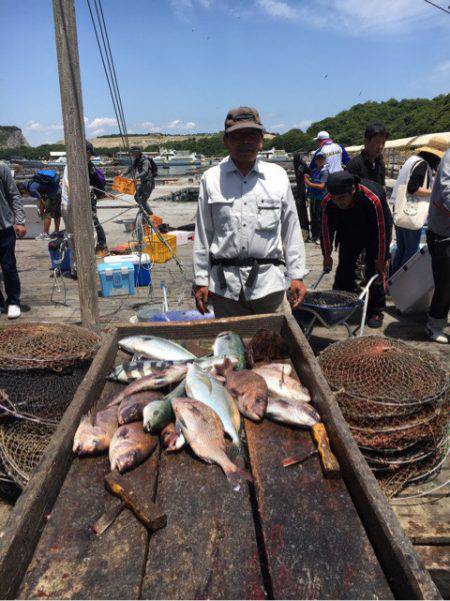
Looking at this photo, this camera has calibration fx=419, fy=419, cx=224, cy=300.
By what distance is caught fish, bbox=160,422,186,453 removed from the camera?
5.60 ft

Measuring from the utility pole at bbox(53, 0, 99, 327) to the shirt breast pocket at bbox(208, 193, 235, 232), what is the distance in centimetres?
165

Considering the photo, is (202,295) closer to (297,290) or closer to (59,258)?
(297,290)

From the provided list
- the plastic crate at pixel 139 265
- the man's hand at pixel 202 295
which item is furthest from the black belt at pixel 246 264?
the plastic crate at pixel 139 265

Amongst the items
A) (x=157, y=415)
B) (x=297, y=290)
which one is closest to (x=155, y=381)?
(x=157, y=415)

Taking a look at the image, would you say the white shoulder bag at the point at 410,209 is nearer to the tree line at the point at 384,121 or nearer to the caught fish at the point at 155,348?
the caught fish at the point at 155,348

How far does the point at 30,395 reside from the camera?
2777 millimetres

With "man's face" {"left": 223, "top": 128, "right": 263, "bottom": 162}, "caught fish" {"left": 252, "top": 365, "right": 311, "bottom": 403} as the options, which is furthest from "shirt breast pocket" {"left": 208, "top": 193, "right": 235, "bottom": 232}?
"caught fish" {"left": 252, "top": 365, "right": 311, "bottom": 403}

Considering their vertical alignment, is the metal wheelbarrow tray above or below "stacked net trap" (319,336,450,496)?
above

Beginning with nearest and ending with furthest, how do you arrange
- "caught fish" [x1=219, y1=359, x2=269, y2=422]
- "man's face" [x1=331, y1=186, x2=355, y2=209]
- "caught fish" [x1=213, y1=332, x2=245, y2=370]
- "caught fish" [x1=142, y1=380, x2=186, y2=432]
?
"caught fish" [x1=142, y1=380, x2=186, y2=432] → "caught fish" [x1=219, y1=359, x2=269, y2=422] → "caught fish" [x1=213, y1=332, x2=245, y2=370] → "man's face" [x1=331, y1=186, x2=355, y2=209]

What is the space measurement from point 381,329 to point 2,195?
5.50 m

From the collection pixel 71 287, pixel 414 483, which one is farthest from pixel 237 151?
pixel 71 287

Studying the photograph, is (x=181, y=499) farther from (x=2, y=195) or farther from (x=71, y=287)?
(x=71, y=287)

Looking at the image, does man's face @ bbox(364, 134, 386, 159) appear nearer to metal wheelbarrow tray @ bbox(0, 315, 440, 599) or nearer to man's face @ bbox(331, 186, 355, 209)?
man's face @ bbox(331, 186, 355, 209)

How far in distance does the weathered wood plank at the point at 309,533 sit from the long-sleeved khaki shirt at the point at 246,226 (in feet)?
5.65
